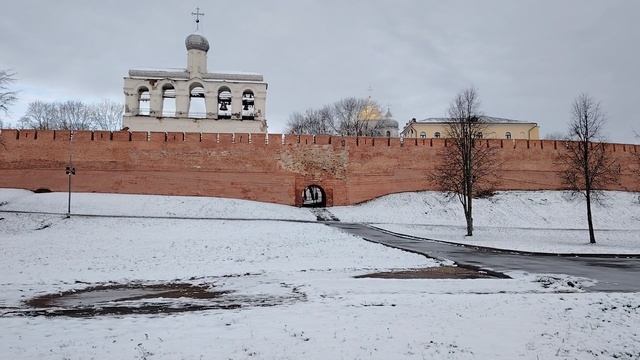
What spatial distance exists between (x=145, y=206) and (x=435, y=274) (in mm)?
19959

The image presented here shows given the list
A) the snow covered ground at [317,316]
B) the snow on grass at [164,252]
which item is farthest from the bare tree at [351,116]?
the snow covered ground at [317,316]

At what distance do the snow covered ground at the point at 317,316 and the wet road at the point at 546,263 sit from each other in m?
0.92

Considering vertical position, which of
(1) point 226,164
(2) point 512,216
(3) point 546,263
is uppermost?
(1) point 226,164

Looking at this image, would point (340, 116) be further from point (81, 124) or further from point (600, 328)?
point (600, 328)

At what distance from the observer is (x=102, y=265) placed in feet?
37.3

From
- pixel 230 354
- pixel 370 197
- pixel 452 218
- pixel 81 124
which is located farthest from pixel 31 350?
pixel 81 124

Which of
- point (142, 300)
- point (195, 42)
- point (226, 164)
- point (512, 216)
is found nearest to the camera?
point (142, 300)

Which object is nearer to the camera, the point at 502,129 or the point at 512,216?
the point at 512,216

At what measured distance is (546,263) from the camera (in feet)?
40.8

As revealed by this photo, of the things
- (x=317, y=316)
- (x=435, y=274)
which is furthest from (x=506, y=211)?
(x=317, y=316)

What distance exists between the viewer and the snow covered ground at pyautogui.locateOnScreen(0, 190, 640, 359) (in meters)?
4.73

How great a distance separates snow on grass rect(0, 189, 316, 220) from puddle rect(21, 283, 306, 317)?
16388 millimetres

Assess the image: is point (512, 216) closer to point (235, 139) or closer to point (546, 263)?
point (546, 263)

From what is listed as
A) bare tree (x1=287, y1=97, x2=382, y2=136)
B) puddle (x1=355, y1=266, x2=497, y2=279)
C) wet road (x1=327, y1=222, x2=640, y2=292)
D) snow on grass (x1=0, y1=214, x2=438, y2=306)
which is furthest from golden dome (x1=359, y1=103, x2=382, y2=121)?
puddle (x1=355, y1=266, x2=497, y2=279)
